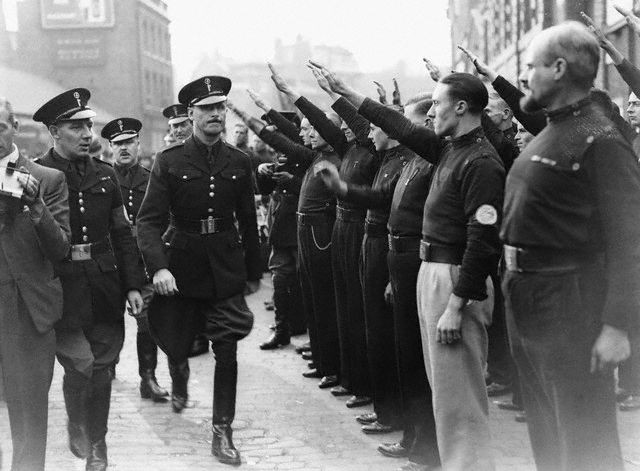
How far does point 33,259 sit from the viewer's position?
4.66 meters

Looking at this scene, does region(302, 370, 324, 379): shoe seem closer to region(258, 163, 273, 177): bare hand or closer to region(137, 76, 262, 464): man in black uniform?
region(137, 76, 262, 464): man in black uniform

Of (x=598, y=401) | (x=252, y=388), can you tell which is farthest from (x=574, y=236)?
(x=252, y=388)

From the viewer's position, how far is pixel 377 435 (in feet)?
19.3

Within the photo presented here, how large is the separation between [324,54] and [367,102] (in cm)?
5703

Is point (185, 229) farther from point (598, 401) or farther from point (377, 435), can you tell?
point (598, 401)

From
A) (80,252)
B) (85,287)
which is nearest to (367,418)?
(85,287)

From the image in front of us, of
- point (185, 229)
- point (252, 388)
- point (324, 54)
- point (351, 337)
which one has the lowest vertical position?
point (252, 388)

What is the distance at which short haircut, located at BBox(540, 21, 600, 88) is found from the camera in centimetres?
334

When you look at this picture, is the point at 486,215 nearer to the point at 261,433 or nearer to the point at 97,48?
the point at 261,433

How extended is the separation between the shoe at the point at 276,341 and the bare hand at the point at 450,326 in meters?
5.00

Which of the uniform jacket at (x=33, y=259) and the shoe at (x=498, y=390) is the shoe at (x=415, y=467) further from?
the uniform jacket at (x=33, y=259)

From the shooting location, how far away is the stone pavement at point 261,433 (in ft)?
17.3

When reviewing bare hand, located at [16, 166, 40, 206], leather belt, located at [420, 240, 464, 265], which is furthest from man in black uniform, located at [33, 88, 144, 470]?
leather belt, located at [420, 240, 464, 265]

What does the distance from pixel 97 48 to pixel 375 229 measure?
134ft
